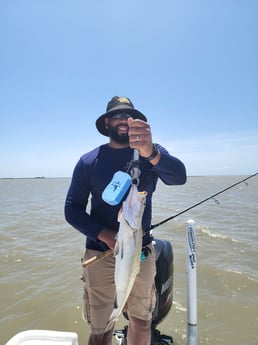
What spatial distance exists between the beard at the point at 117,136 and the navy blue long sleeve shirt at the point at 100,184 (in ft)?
0.28

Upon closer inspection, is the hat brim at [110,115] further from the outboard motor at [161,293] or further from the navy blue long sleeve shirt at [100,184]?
the outboard motor at [161,293]

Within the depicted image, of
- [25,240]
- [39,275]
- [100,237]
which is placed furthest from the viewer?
[25,240]

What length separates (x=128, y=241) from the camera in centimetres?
183

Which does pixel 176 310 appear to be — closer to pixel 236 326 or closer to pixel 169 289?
pixel 236 326

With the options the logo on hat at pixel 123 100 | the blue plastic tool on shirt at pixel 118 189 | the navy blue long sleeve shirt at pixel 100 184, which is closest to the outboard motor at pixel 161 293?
the navy blue long sleeve shirt at pixel 100 184

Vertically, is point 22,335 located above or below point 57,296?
above

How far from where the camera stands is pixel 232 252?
8.63 metres

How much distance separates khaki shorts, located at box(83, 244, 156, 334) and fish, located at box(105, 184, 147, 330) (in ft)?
2.40

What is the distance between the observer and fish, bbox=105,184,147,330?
174 cm

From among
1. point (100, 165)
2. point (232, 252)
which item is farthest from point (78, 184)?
point (232, 252)

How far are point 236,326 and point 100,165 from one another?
3.70 meters

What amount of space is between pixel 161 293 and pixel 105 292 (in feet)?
2.98

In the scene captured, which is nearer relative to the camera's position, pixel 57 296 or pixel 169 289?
pixel 169 289

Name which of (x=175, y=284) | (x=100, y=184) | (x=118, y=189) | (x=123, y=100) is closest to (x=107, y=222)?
(x=100, y=184)
